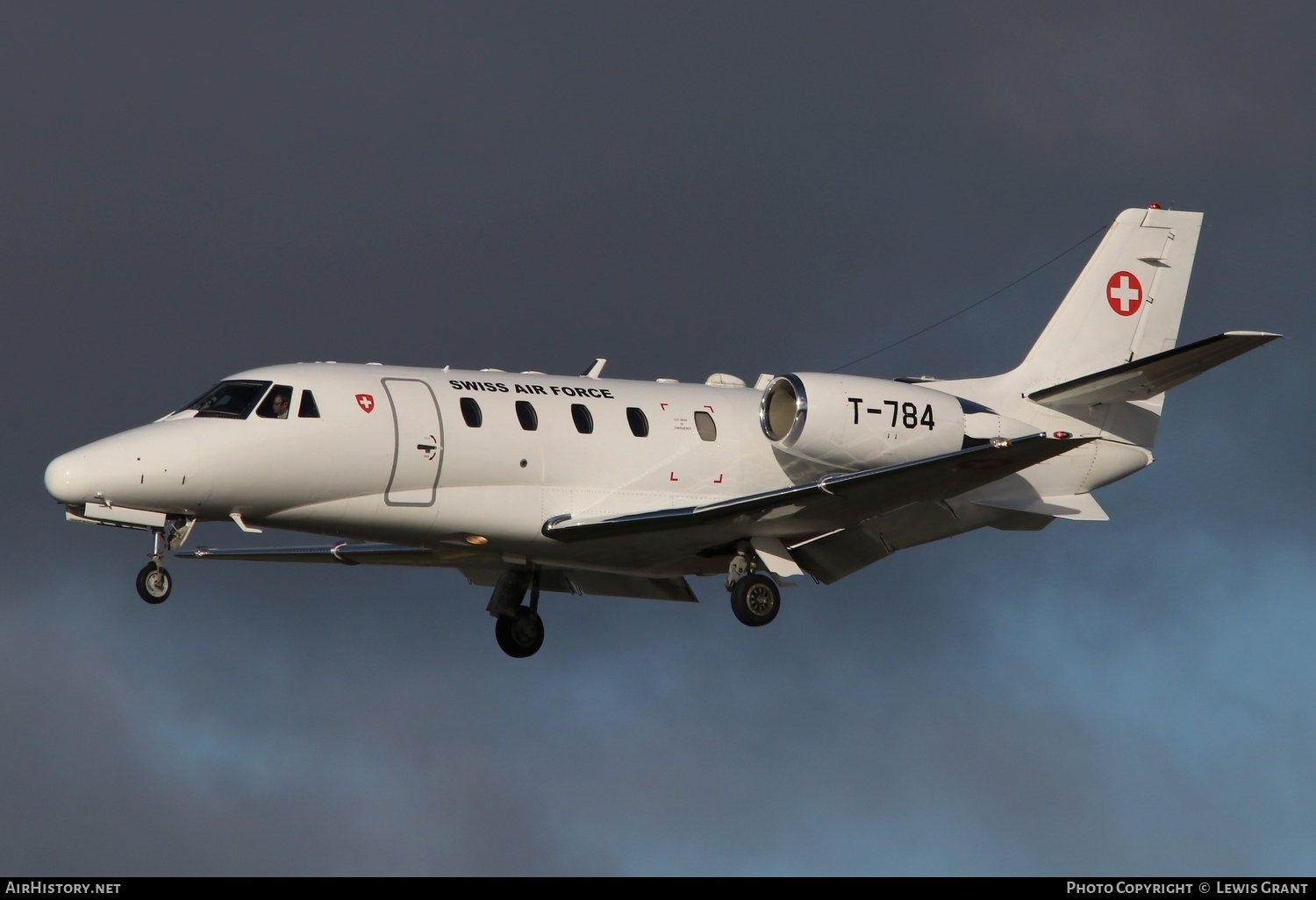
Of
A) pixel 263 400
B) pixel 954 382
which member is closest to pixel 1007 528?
pixel 954 382

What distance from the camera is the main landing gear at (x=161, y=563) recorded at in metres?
25.3

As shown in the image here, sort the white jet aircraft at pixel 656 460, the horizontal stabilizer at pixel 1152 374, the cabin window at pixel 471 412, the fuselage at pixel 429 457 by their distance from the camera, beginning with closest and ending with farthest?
the fuselage at pixel 429 457 → the white jet aircraft at pixel 656 460 → the horizontal stabilizer at pixel 1152 374 → the cabin window at pixel 471 412

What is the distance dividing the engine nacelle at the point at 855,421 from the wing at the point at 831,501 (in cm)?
58

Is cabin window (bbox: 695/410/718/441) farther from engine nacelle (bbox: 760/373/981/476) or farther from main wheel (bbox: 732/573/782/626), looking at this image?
main wheel (bbox: 732/573/782/626)

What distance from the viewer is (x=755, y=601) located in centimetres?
2850

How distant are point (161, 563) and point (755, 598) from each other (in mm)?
8459

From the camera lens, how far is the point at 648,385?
97.2 feet

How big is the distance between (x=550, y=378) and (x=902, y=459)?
535 cm

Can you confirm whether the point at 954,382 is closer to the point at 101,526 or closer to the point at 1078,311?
the point at 1078,311

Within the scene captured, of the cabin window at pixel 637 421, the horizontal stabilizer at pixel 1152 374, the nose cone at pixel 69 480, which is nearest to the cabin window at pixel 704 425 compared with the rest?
the cabin window at pixel 637 421

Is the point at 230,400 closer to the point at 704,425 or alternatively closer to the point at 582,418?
the point at 582,418

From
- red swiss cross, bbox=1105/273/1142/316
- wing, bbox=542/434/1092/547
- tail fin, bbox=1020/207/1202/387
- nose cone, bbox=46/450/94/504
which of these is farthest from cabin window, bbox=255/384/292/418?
red swiss cross, bbox=1105/273/1142/316

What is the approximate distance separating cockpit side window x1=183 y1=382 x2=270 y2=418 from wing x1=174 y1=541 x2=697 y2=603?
3.56m

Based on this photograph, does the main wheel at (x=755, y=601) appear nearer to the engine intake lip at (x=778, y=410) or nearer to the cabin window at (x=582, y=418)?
the engine intake lip at (x=778, y=410)
